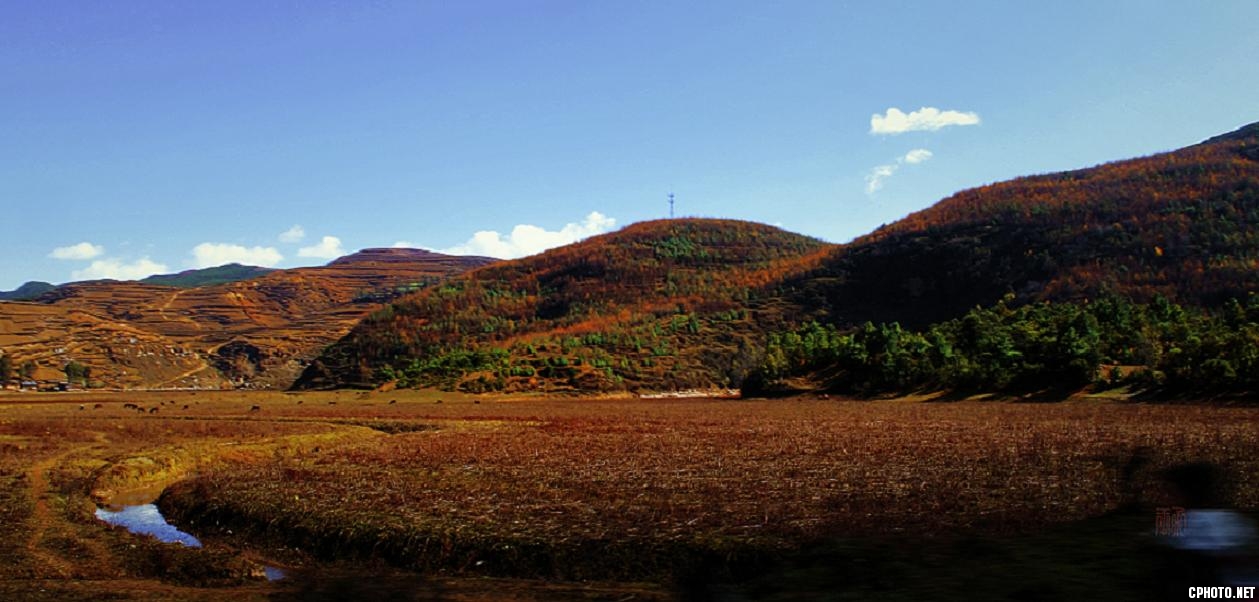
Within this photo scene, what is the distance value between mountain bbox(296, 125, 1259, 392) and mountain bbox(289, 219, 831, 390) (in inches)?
17.4

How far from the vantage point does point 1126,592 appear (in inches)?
243

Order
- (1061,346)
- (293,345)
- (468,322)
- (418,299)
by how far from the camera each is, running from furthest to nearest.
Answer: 1. (293,345)
2. (418,299)
3. (468,322)
4. (1061,346)

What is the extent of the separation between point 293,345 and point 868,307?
5502 inches

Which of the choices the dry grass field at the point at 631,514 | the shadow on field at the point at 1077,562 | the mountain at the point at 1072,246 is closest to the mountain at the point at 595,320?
the mountain at the point at 1072,246

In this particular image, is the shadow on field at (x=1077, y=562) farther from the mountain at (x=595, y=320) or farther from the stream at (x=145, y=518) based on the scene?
the mountain at (x=595, y=320)

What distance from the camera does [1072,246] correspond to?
118438 millimetres

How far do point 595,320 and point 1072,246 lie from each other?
3046 inches

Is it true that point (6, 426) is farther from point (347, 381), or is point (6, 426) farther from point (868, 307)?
point (868, 307)

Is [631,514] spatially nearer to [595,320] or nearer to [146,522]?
[146,522]

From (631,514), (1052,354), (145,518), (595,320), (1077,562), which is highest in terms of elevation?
Result: (595,320)

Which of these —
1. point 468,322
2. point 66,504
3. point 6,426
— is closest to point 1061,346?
point 66,504

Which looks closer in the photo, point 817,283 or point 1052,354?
point 1052,354

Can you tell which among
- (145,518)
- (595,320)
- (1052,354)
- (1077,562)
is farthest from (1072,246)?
(1077,562)

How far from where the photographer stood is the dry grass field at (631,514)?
7590 millimetres
